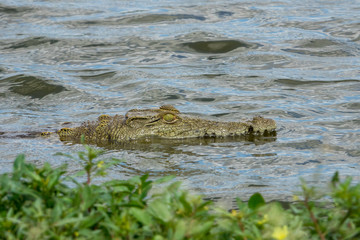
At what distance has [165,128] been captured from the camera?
342 inches

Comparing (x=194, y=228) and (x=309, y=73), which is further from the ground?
(x=194, y=228)

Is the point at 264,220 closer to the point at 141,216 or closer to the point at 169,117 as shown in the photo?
the point at 141,216

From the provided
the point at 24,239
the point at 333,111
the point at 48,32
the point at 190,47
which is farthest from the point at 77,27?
the point at 24,239

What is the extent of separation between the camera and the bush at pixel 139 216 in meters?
2.78

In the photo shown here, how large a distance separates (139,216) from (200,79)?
32.5 ft

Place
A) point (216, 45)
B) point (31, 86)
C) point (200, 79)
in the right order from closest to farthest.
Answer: point (31, 86)
point (200, 79)
point (216, 45)

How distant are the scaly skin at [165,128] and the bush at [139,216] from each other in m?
5.33

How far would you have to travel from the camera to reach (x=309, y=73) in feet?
42.1

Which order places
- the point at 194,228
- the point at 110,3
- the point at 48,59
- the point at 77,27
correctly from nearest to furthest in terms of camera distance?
1. the point at 194,228
2. the point at 48,59
3. the point at 77,27
4. the point at 110,3

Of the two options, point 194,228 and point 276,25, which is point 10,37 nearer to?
point 276,25

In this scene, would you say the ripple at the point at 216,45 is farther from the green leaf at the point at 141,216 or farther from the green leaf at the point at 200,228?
the green leaf at the point at 200,228

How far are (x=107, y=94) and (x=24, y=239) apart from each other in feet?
30.2

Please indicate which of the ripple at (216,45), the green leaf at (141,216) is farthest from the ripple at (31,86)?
the green leaf at (141,216)

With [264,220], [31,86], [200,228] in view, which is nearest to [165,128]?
[31,86]
